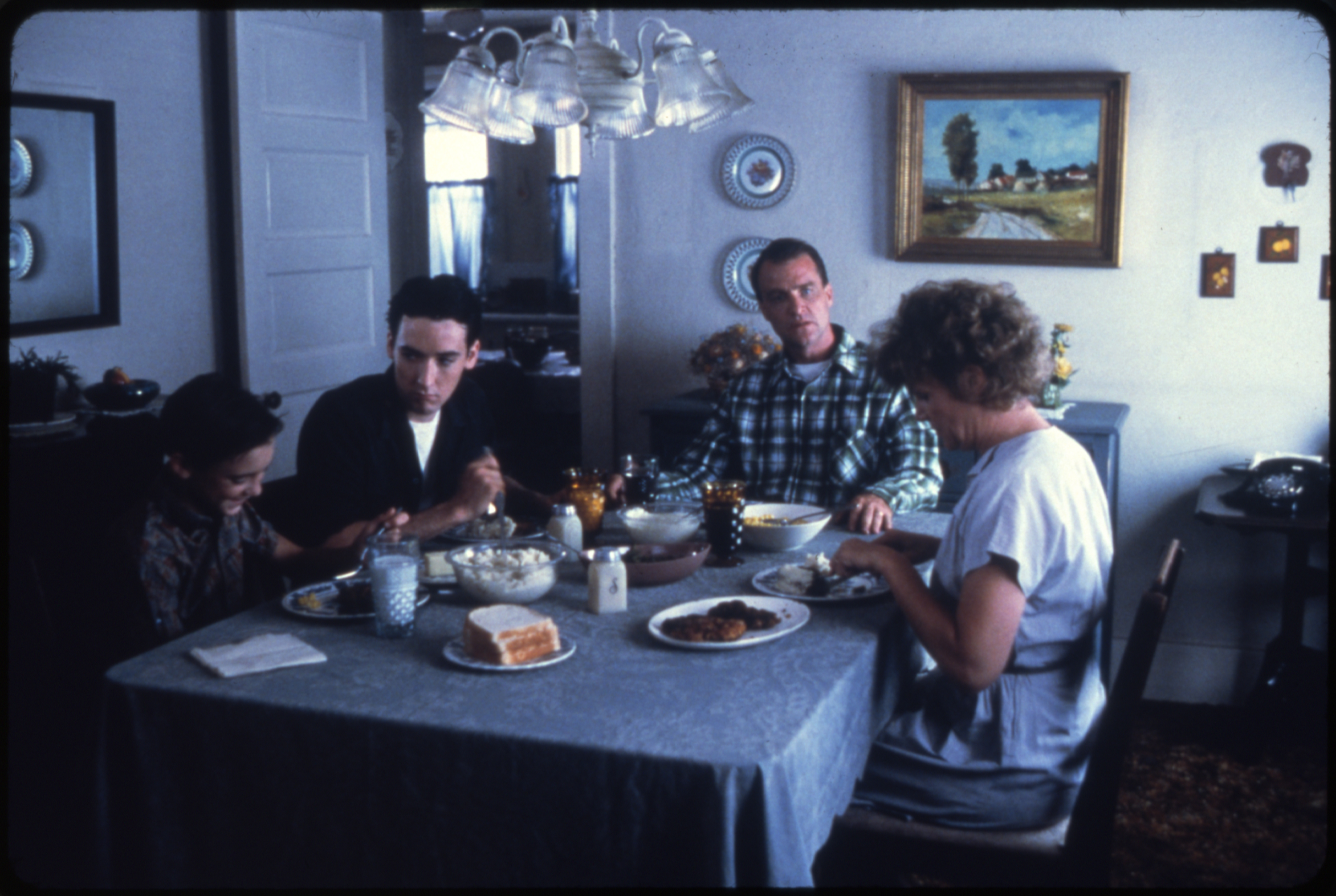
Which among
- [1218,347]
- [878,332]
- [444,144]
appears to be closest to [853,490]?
[878,332]

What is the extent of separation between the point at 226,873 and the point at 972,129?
3069 mm

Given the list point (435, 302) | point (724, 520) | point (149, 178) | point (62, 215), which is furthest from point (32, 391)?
point (724, 520)

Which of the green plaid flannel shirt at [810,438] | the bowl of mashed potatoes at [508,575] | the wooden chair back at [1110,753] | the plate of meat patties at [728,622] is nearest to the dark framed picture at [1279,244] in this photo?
the green plaid flannel shirt at [810,438]

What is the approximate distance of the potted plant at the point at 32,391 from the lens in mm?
3322

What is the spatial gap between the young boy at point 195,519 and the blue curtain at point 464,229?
786 cm

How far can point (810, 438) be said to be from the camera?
117 inches

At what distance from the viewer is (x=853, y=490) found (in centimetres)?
290

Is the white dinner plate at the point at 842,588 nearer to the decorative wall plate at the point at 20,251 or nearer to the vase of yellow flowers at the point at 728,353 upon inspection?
the vase of yellow flowers at the point at 728,353

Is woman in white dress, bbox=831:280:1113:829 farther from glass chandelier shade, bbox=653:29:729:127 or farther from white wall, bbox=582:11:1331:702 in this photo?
white wall, bbox=582:11:1331:702

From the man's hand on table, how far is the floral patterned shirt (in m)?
1.14

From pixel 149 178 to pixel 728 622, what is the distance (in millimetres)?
3286

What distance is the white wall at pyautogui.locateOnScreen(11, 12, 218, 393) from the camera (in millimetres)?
3797

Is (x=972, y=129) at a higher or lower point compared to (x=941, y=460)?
higher

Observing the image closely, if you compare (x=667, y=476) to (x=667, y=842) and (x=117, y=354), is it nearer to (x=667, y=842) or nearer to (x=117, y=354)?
(x=667, y=842)
